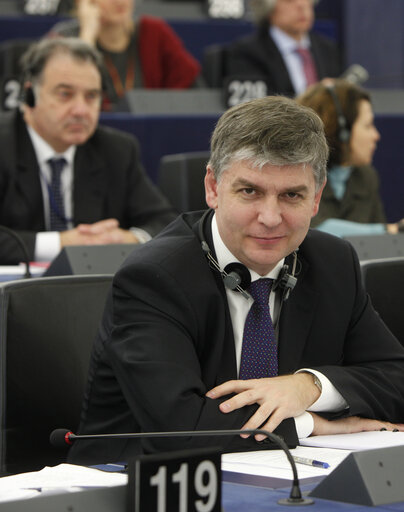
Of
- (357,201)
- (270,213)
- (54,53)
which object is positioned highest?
(54,53)

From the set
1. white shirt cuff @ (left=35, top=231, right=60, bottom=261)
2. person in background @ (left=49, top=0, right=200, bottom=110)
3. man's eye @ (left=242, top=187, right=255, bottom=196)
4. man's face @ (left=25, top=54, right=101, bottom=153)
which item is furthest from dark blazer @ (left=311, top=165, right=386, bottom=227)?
man's eye @ (left=242, top=187, right=255, bottom=196)

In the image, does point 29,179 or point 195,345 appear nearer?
point 195,345

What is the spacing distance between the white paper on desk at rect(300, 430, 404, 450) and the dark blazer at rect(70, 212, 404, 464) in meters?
0.05

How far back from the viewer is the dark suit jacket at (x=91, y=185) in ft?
13.8

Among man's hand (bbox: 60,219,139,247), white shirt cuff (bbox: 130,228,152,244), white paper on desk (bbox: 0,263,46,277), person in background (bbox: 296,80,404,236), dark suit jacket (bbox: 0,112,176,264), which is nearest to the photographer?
white paper on desk (bbox: 0,263,46,277)

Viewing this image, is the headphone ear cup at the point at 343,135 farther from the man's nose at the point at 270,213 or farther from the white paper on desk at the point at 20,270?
the man's nose at the point at 270,213

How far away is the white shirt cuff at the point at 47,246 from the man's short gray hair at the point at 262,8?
3472mm

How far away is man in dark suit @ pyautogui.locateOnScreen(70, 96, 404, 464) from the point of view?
1.91 m

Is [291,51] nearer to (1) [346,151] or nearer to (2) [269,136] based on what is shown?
(1) [346,151]

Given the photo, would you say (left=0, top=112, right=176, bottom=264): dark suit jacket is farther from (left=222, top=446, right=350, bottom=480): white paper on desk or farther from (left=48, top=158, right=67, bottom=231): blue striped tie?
(left=222, top=446, right=350, bottom=480): white paper on desk

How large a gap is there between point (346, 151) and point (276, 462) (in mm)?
2933

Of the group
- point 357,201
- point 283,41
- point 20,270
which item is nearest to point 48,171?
point 20,270

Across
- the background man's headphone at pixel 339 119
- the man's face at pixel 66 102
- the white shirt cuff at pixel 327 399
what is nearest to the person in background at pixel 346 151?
the background man's headphone at pixel 339 119

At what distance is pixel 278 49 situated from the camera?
687 cm
